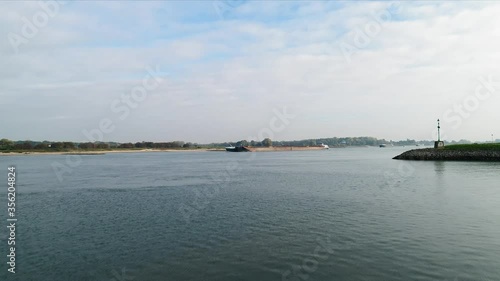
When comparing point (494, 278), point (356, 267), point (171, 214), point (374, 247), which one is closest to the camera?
point (494, 278)

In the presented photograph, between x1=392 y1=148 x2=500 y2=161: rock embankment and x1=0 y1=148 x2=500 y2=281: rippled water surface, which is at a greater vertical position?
x1=392 y1=148 x2=500 y2=161: rock embankment

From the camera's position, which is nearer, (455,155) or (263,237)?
(263,237)

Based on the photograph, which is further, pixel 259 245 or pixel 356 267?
pixel 259 245

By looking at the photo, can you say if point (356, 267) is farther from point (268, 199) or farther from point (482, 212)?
point (268, 199)

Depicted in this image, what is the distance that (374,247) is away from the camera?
1589 centimetres

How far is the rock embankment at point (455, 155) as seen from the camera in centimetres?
7369

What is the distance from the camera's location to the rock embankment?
2901 inches

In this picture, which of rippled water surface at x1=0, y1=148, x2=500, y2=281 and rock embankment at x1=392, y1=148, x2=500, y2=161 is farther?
rock embankment at x1=392, y1=148, x2=500, y2=161

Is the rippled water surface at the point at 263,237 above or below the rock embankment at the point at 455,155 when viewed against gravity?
below

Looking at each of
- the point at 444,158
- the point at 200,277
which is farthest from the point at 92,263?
the point at 444,158

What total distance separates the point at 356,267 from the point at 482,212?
1443cm

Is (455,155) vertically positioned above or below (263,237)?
above

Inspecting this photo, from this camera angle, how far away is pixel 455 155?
79.6 m

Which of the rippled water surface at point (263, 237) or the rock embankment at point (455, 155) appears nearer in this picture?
the rippled water surface at point (263, 237)
